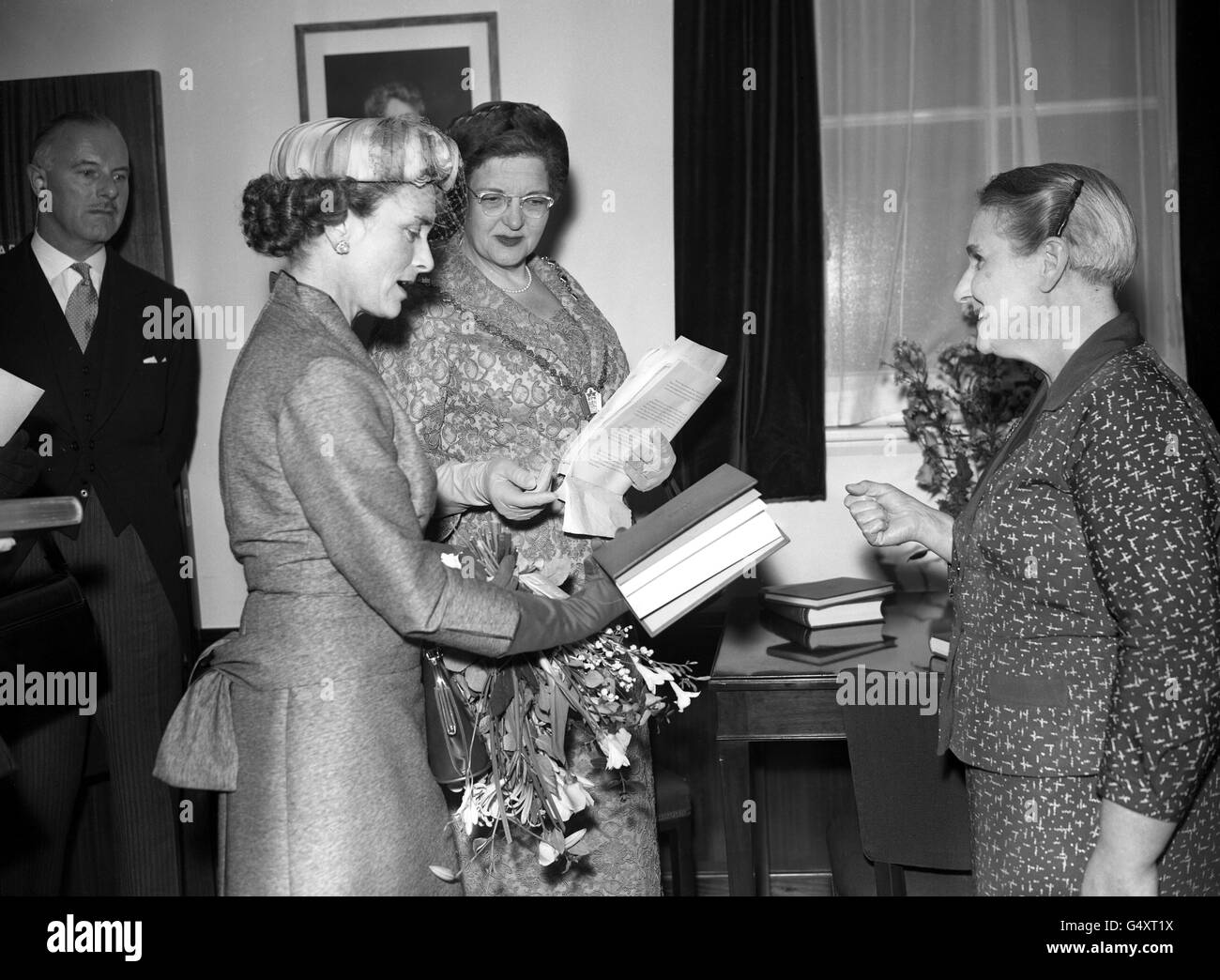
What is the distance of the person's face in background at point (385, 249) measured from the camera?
1.75 meters

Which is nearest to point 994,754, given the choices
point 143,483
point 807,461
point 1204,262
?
point 807,461

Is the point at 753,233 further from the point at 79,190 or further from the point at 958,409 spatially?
the point at 79,190

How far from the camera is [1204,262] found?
3.19 m

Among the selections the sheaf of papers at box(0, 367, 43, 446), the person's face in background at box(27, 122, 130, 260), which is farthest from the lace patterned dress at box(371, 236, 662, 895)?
the person's face in background at box(27, 122, 130, 260)

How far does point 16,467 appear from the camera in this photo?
8.51ft

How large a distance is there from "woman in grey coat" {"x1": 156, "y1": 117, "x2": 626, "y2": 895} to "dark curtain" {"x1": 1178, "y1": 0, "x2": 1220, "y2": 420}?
2347mm

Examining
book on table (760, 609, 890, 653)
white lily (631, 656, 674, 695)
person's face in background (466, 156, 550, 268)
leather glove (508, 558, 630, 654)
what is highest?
person's face in background (466, 156, 550, 268)

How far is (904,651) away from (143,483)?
7.31 ft

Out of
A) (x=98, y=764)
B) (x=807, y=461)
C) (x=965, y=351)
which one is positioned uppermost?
(x=965, y=351)

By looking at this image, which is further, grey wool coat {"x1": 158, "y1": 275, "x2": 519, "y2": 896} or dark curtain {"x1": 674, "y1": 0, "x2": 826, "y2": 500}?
dark curtain {"x1": 674, "y1": 0, "x2": 826, "y2": 500}

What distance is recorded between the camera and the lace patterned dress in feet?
7.77

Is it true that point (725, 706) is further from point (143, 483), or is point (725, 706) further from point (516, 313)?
point (143, 483)

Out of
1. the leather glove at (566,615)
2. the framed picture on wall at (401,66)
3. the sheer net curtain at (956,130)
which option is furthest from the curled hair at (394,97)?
the leather glove at (566,615)

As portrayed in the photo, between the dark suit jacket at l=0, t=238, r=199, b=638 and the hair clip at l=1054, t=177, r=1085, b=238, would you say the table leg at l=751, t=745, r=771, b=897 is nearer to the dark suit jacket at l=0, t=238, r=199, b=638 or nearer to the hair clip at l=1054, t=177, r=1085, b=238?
the dark suit jacket at l=0, t=238, r=199, b=638
